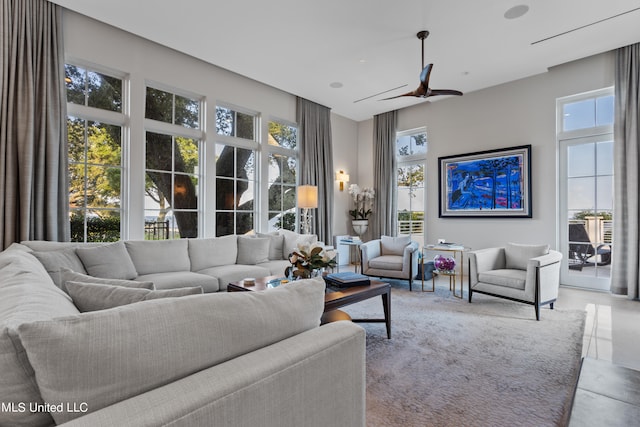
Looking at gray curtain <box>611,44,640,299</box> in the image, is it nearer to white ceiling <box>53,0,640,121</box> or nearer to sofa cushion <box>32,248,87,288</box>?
white ceiling <box>53,0,640,121</box>

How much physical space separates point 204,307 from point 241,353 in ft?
0.56

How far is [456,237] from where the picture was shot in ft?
18.7

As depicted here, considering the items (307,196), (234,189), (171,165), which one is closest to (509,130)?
(307,196)

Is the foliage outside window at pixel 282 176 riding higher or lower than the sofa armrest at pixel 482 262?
higher

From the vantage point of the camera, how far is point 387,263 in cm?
464

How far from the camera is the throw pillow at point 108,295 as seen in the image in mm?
1023

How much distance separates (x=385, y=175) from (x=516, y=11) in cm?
359

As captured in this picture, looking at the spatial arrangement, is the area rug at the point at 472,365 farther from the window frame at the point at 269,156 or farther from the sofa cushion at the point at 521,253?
the window frame at the point at 269,156

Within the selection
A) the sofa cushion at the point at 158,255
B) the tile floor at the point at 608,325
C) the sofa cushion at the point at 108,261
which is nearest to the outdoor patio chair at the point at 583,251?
the tile floor at the point at 608,325

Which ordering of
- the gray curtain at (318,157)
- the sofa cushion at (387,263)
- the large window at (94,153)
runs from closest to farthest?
the large window at (94,153) → the sofa cushion at (387,263) → the gray curtain at (318,157)

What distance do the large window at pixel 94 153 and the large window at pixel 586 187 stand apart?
6.12 m

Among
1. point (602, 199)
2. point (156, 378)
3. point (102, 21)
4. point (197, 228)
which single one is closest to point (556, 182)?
point (602, 199)

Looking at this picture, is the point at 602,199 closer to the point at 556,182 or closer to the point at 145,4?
the point at 556,182

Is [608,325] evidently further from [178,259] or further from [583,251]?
[178,259]
